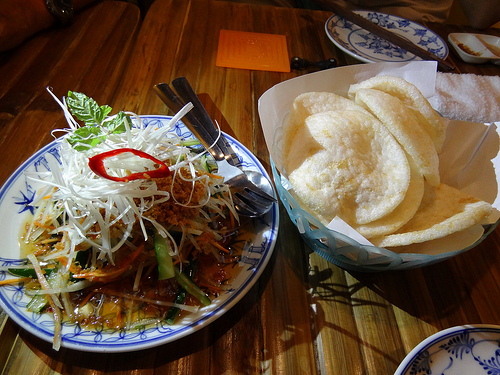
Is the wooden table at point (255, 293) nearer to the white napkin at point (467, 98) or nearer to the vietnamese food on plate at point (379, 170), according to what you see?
the vietnamese food on plate at point (379, 170)

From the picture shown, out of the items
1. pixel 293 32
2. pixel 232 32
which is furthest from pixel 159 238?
pixel 293 32

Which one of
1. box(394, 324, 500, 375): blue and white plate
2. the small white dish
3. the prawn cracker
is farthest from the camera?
the small white dish

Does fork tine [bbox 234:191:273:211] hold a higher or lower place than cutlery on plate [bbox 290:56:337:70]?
lower

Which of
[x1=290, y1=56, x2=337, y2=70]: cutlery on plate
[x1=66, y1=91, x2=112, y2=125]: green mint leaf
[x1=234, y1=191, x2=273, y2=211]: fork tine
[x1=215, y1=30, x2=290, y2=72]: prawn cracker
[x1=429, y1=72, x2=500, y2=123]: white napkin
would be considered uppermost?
[x1=66, y1=91, x2=112, y2=125]: green mint leaf

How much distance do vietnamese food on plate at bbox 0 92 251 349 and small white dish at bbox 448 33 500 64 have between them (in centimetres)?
224

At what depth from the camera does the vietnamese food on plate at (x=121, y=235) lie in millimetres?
942

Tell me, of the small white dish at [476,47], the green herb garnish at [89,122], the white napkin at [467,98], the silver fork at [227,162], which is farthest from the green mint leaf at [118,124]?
the small white dish at [476,47]

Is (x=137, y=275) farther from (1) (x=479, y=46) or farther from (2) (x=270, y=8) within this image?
(1) (x=479, y=46)

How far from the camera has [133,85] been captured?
1.74 m

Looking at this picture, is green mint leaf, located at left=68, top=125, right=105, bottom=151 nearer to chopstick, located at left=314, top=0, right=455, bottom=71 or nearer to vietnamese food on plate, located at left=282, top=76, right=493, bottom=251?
vietnamese food on plate, located at left=282, top=76, right=493, bottom=251

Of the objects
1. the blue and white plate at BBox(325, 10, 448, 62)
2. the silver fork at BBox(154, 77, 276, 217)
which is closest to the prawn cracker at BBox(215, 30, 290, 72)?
the blue and white plate at BBox(325, 10, 448, 62)

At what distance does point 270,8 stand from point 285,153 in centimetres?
197

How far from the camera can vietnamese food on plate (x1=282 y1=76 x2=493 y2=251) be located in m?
0.93

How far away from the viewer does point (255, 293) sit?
3.38 ft
